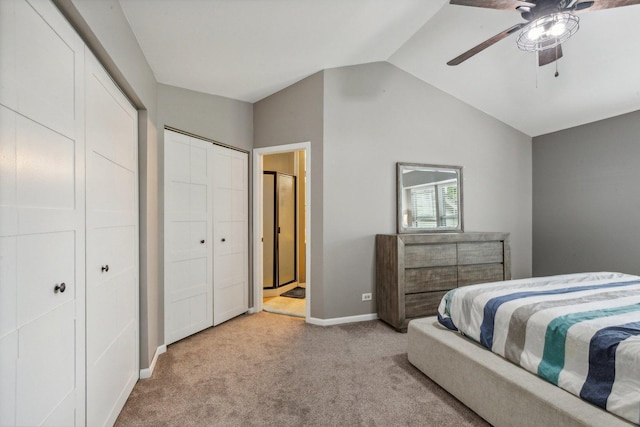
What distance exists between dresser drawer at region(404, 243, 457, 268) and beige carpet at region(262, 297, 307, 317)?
4.54 ft

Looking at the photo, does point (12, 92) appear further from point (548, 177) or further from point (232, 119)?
point (548, 177)

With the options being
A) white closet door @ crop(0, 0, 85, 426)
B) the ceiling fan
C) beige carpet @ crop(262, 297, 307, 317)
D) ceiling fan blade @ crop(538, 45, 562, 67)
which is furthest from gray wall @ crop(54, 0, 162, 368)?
ceiling fan blade @ crop(538, 45, 562, 67)

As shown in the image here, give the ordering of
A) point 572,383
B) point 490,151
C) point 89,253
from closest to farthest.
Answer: point 572,383, point 89,253, point 490,151

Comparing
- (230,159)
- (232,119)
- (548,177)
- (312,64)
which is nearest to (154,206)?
(230,159)

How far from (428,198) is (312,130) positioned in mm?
1650

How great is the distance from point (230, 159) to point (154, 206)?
1128 mm

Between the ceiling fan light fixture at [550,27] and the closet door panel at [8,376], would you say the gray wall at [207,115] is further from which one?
the ceiling fan light fixture at [550,27]

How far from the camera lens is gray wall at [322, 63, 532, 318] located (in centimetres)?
322

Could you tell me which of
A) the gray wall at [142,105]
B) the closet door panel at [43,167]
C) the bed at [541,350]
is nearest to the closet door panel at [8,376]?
the closet door panel at [43,167]

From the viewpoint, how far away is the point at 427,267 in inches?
120

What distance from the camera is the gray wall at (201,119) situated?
262 cm

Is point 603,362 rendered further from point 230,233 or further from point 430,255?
point 230,233

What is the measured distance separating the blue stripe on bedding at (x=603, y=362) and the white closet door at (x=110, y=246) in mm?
2282

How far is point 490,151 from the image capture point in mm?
3994
